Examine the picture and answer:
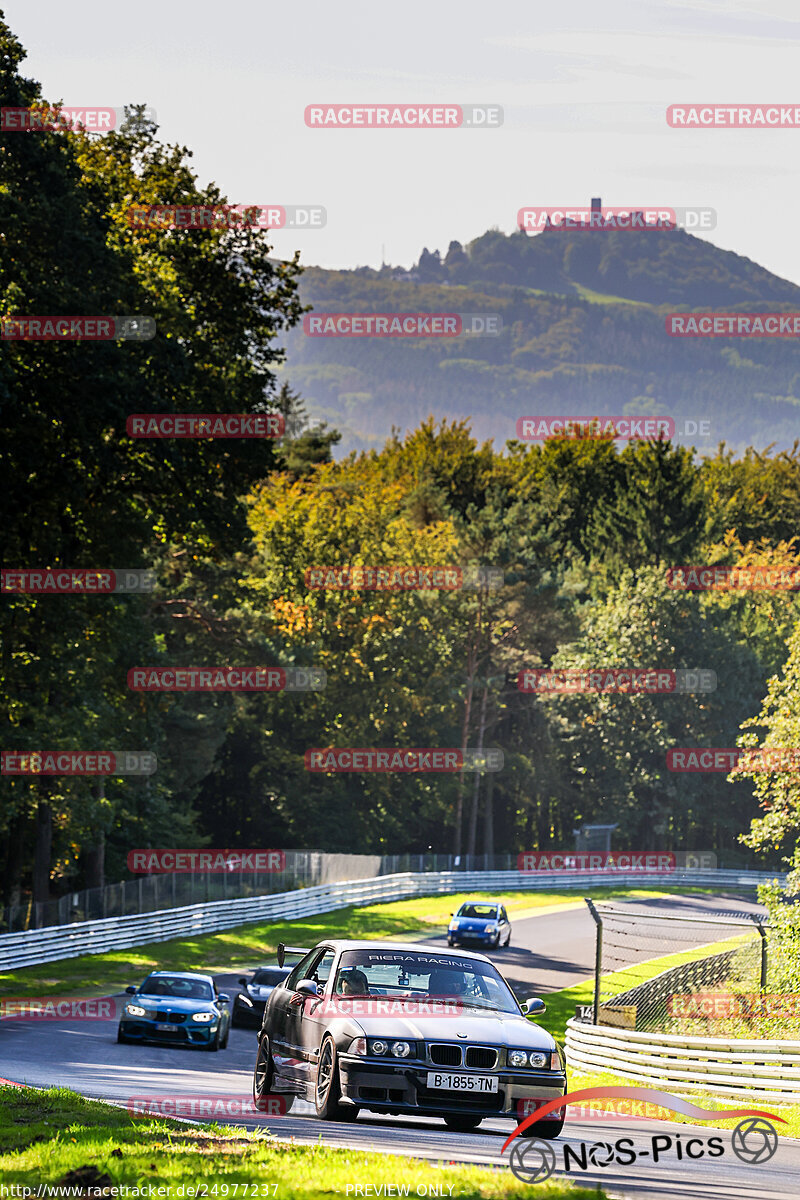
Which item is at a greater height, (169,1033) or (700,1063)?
(700,1063)

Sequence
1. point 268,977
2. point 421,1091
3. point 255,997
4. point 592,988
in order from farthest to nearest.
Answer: point 592,988
point 268,977
point 255,997
point 421,1091

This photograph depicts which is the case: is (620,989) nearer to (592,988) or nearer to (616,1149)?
(592,988)

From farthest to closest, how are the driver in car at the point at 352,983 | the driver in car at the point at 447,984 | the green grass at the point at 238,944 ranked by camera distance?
1. the green grass at the point at 238,944
2. the driver in car at the point at 447,984
3. the driver in car at the point at 352,983

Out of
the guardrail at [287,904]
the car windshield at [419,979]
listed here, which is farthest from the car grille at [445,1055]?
the guardrail at [287,904]

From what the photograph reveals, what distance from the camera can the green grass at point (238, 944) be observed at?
32906 millimetres

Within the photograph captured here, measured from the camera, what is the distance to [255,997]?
26.9 meters

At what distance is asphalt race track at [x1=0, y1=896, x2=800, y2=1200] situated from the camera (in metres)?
9.55

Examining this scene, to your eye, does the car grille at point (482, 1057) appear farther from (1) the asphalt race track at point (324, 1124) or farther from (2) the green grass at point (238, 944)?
(2) the green grass at point (238, 944)

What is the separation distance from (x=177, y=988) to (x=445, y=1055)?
13.4 metres

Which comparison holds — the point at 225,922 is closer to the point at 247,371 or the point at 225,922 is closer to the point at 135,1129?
the point at 247,371

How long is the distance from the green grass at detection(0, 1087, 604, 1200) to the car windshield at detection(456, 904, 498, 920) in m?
32.3

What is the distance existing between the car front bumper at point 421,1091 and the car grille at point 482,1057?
61mm

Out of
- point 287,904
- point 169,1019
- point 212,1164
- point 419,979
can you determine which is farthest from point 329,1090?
point 287,904

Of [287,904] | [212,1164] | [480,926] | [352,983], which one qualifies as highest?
[352,983]
